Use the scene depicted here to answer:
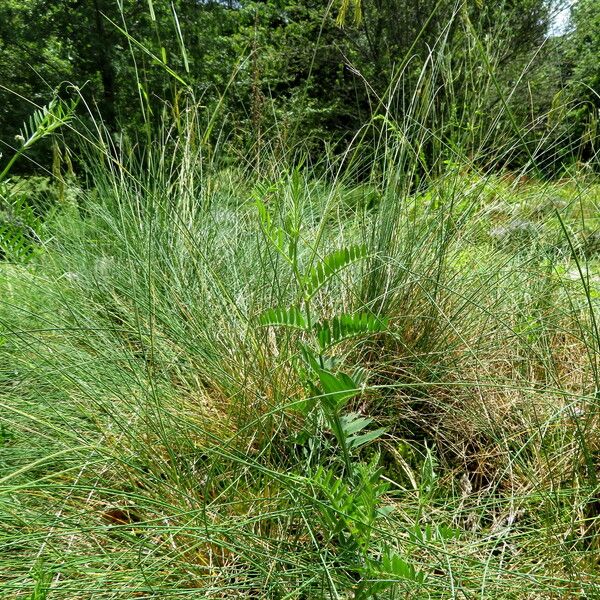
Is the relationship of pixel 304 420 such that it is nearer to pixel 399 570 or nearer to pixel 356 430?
pixel 356 430

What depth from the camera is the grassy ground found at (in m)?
0.82

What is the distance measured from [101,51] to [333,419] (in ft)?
21.7

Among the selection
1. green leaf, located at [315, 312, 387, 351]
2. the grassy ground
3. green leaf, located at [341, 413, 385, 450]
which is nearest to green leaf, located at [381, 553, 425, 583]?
the grassy ground

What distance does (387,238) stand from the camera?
1542 mm

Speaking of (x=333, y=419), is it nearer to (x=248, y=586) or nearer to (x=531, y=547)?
(x=248, y=586)

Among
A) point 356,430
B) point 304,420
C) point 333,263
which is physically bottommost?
point 304,420

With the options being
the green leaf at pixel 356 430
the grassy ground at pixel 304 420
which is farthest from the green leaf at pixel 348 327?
the green leaf at pixel 356 430

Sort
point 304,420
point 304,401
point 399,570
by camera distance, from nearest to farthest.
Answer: point 399,570 → point 304,401 → point 304,420

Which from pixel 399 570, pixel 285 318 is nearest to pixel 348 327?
pixel 285 318

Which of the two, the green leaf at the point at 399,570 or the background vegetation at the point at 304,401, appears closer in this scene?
the green leaf at the point at 399,570

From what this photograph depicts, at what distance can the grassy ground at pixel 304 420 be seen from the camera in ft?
2.68

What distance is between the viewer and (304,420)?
3.81 ft

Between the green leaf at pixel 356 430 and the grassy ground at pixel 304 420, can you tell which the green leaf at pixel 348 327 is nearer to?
the grassy ground at pixel 304 420

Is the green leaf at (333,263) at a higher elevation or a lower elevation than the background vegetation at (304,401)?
higher
